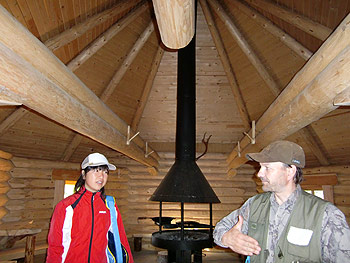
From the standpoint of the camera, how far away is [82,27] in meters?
4.60

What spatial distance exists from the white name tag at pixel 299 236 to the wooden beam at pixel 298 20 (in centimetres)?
335

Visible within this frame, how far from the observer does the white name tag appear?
71.1 inches

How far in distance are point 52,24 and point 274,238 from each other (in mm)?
4111

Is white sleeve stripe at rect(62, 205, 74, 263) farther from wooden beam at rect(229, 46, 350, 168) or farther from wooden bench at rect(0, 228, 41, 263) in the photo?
wooden bench at rect(0, 228, 41, 263)

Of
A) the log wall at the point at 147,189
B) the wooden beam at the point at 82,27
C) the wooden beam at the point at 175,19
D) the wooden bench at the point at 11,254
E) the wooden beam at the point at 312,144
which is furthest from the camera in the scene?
the log wall at the point at 147,189

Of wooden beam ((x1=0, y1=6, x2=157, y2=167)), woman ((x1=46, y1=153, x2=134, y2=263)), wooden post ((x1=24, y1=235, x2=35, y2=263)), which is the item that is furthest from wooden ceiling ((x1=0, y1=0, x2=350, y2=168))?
wooden post ((x1=24, y1=235, x2=35, y2=263))

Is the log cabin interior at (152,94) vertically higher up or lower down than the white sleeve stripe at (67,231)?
higher up

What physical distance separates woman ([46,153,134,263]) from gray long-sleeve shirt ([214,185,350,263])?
4.11ft

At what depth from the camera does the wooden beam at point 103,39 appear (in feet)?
16.8

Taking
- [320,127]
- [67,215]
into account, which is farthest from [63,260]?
[320,127]

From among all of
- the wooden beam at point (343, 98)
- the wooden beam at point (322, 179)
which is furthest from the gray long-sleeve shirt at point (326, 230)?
the wooden beam at point (322, 179)

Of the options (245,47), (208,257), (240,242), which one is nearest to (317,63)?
A: (240,242)

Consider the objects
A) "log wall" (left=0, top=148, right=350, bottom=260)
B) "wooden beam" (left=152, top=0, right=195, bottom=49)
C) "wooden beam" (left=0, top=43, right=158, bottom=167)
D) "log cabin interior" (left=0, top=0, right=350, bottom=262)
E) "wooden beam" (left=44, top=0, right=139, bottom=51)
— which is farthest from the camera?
"log wall" (left=0, top=148, right=350, bottom=260)

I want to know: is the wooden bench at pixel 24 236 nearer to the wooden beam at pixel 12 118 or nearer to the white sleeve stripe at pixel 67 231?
the wooden beam at pixel 12 118
